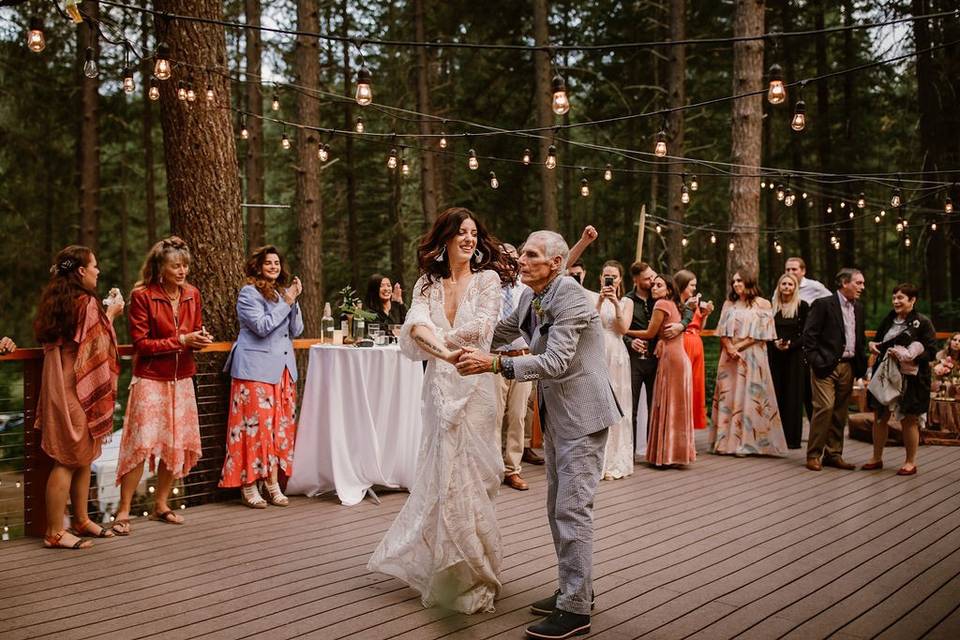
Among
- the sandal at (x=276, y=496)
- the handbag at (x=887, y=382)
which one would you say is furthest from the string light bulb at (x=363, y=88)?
the handbag at (x=887, y=382)

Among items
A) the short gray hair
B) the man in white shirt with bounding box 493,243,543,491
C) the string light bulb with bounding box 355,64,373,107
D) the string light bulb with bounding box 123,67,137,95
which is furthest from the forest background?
the short gray hair

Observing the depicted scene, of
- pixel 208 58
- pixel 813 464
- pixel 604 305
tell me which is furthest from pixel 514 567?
pixel 208 58

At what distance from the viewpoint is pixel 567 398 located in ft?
11.1

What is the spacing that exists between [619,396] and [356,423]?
8.37 ft

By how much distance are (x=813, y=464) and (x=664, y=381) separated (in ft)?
5.22

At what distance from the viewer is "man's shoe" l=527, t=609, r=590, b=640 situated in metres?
3.21

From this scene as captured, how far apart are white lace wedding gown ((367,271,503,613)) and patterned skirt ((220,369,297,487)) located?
6.87 feet

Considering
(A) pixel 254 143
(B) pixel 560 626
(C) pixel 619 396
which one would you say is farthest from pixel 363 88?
(A) pixel 254 143

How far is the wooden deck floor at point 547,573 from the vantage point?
343 cm

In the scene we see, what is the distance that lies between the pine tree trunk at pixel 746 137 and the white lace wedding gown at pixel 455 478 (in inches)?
234

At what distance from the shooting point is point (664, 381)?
7.23m

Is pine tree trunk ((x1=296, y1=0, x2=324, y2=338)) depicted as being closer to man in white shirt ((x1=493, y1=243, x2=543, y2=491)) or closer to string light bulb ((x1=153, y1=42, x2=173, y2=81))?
man in white shirt ((x1=493, y1=243, x2=543, y2=491))

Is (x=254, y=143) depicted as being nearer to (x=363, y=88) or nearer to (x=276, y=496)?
(x=276, y=496)

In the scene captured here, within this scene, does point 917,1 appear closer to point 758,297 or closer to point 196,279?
point 758,297
